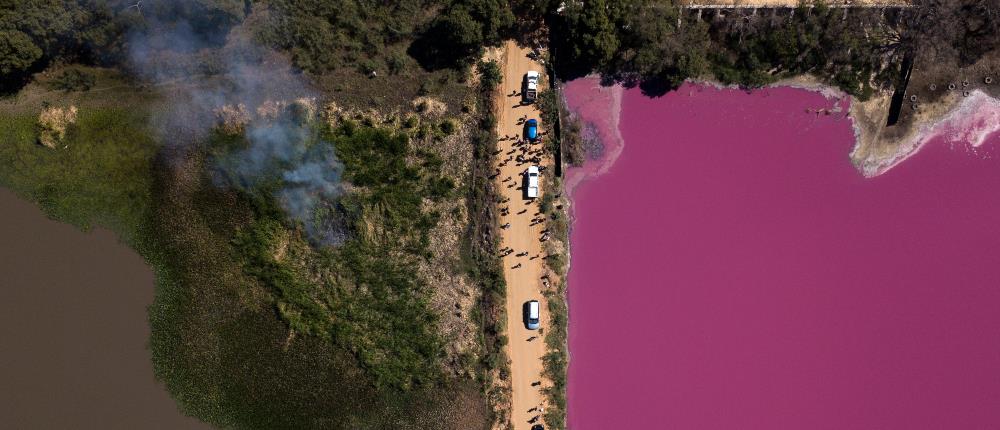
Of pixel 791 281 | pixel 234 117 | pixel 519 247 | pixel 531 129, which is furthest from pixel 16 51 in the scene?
pixel 791 281

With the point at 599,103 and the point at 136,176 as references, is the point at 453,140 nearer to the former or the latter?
the point at 599,103

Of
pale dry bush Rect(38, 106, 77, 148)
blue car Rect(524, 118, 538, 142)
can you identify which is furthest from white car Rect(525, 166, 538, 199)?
pale dry bush Rect(38, 106, 77, 148)

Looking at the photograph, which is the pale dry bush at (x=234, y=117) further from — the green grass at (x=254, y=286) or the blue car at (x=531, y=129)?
the blue car at (x=531, y=129)

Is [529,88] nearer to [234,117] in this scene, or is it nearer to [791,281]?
[234,117]

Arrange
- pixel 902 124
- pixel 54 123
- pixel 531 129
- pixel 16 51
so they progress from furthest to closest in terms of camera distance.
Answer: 1. pixel 54 123
2. pixel 902 124
3. pixel 531 129
4. pixel 16 51

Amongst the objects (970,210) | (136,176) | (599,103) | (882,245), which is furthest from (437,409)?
(970,210)

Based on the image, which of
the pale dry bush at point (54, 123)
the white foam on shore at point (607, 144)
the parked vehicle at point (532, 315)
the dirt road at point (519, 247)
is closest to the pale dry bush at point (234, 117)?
the pale dry bush at point (54, 123)
